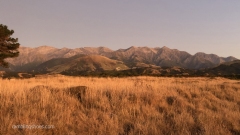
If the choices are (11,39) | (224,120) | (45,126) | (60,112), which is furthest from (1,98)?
(11,39)

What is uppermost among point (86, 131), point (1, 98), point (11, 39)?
point (11, 39)

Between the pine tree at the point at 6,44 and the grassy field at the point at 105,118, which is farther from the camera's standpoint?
the pine tree at the point at 6,44

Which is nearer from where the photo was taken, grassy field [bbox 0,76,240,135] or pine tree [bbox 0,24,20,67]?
grassy field [bbox 0,76,240,135]

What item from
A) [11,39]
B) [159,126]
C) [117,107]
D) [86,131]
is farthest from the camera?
[11,39]

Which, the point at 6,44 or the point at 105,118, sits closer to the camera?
the point at 105,118

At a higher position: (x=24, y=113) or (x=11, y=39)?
(x=11, y=39)

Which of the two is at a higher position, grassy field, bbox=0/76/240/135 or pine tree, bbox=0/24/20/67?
pine tree, bbox=0/24/20/67

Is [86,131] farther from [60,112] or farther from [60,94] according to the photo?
[60,94]

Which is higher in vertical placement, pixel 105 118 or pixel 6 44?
pixel 6 44

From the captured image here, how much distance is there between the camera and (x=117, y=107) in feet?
21.8

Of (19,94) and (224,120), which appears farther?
(19,94)

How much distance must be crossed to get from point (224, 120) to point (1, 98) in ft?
24.4

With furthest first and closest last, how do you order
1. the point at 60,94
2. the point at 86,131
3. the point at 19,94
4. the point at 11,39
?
1. the point at 11,39
2. the point at 60,94
3. the point at 19,94
4. the point at 86,131

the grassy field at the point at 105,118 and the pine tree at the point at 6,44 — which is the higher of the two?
the pine tree at the point at 6,44
